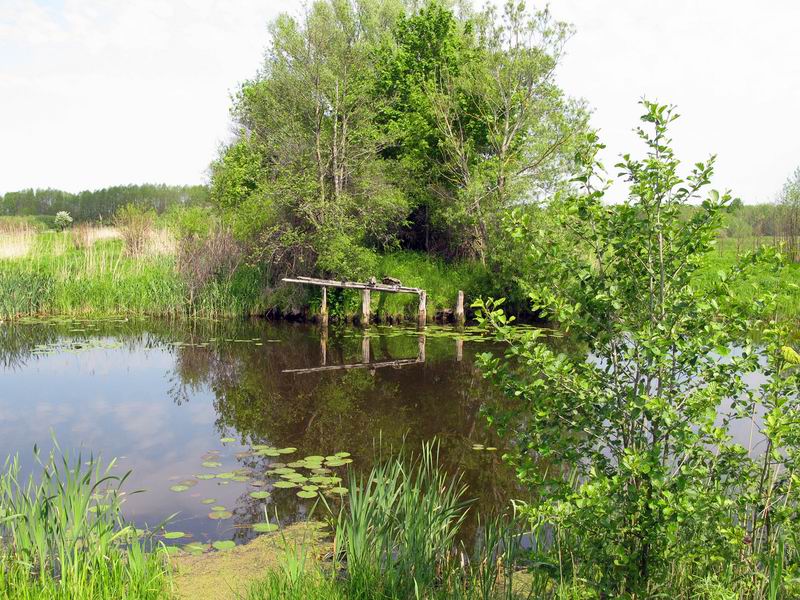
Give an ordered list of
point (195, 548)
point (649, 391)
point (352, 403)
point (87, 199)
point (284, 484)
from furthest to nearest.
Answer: point (87, 199) → point (352, 403) → point (284, 484) → point (195, 548) → point (649, 391)

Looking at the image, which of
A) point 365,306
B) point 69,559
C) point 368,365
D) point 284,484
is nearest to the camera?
point 69,559

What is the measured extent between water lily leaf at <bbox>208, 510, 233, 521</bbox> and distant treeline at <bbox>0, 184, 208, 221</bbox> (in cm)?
5682

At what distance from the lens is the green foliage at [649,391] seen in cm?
344

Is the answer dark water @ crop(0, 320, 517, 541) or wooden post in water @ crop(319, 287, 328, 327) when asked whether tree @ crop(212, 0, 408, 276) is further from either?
dark water @ crop(0, 320, 517, 541)

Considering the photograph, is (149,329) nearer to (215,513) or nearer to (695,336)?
(215,513)

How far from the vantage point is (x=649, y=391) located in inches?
150

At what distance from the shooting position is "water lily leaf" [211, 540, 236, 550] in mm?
5992

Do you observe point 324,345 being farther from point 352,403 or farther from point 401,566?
point 401,566

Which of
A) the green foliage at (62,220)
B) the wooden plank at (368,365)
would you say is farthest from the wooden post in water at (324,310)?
the green foliage at (62,220)

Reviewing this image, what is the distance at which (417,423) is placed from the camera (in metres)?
10.3

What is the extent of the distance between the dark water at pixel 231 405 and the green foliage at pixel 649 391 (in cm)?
345

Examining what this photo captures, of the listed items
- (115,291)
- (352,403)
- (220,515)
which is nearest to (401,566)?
(220,515)

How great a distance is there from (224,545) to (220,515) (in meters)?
0.85

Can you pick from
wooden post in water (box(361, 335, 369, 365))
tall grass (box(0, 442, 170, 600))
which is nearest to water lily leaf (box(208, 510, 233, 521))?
tall grass (box(0, 442, 170, 600))
